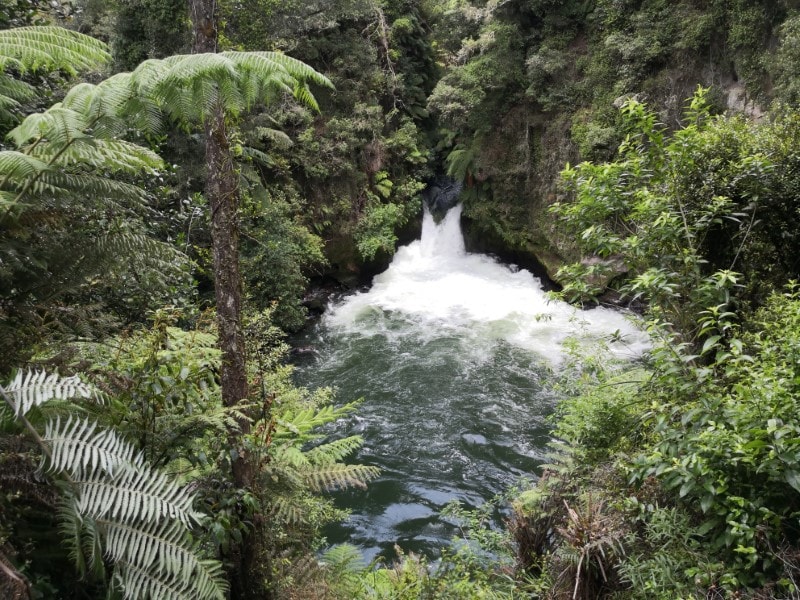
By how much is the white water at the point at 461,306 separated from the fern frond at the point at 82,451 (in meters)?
8.53

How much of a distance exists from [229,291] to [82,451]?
1286mm

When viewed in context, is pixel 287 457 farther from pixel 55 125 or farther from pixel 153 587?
pixel 55 125

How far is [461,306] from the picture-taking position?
42.6 ft

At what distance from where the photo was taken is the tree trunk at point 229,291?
121 inches

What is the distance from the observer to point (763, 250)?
4062 millimetres

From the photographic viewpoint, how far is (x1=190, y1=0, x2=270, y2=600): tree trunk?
308 centimetres

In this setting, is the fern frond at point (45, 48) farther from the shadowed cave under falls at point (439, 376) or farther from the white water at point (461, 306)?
the white water at point (461, 306)

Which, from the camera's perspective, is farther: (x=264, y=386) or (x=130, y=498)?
(x=264, y=386)

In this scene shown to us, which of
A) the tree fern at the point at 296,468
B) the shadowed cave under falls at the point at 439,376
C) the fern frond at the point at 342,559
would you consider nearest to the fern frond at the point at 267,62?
the tree fern at the point at 296,468

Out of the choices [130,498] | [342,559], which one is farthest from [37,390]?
[342,559]

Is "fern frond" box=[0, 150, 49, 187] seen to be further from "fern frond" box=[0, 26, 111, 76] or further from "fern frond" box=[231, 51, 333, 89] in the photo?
"fern frond" box=[231, 51, 333, 89]

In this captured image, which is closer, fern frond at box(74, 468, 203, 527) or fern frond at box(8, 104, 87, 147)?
fern frond at box(74, 468, 203, 527)

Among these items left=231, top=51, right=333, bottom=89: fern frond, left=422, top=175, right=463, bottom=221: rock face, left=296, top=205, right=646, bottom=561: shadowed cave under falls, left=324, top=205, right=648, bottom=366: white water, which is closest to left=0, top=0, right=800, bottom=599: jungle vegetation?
left=231, top=51, right=333, bottom=89: fern frond

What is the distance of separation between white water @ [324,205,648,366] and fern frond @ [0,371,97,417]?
8655 millimetres
